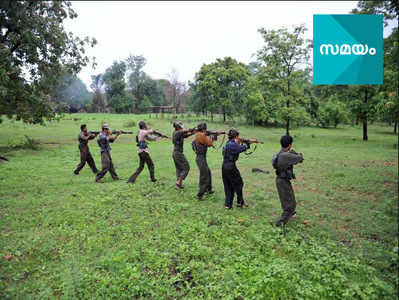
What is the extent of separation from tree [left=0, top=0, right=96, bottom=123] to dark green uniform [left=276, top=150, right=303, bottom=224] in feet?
54.9

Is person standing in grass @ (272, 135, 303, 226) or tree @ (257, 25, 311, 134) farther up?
tree @ (257, 25, 311, 134)

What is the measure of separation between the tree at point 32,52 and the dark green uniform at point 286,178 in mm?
16732

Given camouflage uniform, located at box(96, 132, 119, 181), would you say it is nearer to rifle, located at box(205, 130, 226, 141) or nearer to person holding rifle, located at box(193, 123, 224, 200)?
person holding rifle, located at box(193, 123, 224, 200)

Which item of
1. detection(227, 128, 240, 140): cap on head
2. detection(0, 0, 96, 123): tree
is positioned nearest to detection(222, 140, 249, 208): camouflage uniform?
detection(227, 128, 240, 140): cap on head

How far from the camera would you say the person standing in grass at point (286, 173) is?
21.0ft

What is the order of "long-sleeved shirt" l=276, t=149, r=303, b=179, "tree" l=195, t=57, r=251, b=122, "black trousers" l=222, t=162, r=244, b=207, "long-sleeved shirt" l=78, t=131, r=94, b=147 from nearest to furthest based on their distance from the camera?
"long-sleeved shirt" l=276, t=149, r=303, b=179, "black trousers" l=222, t=162, r=244, b=207, "long-sleeved shirt" l=78, t=131, r=94, b=147, "tree" l=195, t=57, r=251, b=122

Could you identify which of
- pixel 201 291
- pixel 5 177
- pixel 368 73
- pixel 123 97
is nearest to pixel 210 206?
pixel 201 291

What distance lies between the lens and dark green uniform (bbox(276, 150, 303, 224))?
20.9 feet

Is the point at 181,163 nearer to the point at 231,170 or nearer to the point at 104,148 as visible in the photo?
the point at 231,170

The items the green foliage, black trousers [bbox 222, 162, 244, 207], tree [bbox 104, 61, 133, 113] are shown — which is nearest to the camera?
black trousers [bbox 222, 162, 244, 207]

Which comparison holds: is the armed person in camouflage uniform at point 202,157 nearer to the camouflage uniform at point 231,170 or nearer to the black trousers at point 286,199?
the camouflage uniform at point 231,170

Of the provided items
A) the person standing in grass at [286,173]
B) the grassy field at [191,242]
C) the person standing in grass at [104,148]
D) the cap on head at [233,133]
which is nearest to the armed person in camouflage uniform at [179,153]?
the grassy field at [191,242]

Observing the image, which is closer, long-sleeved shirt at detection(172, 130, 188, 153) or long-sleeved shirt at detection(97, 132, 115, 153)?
long-sleeved shirt at detection(172, 130, 188, 153)

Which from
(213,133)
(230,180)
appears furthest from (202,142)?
(230,180)
